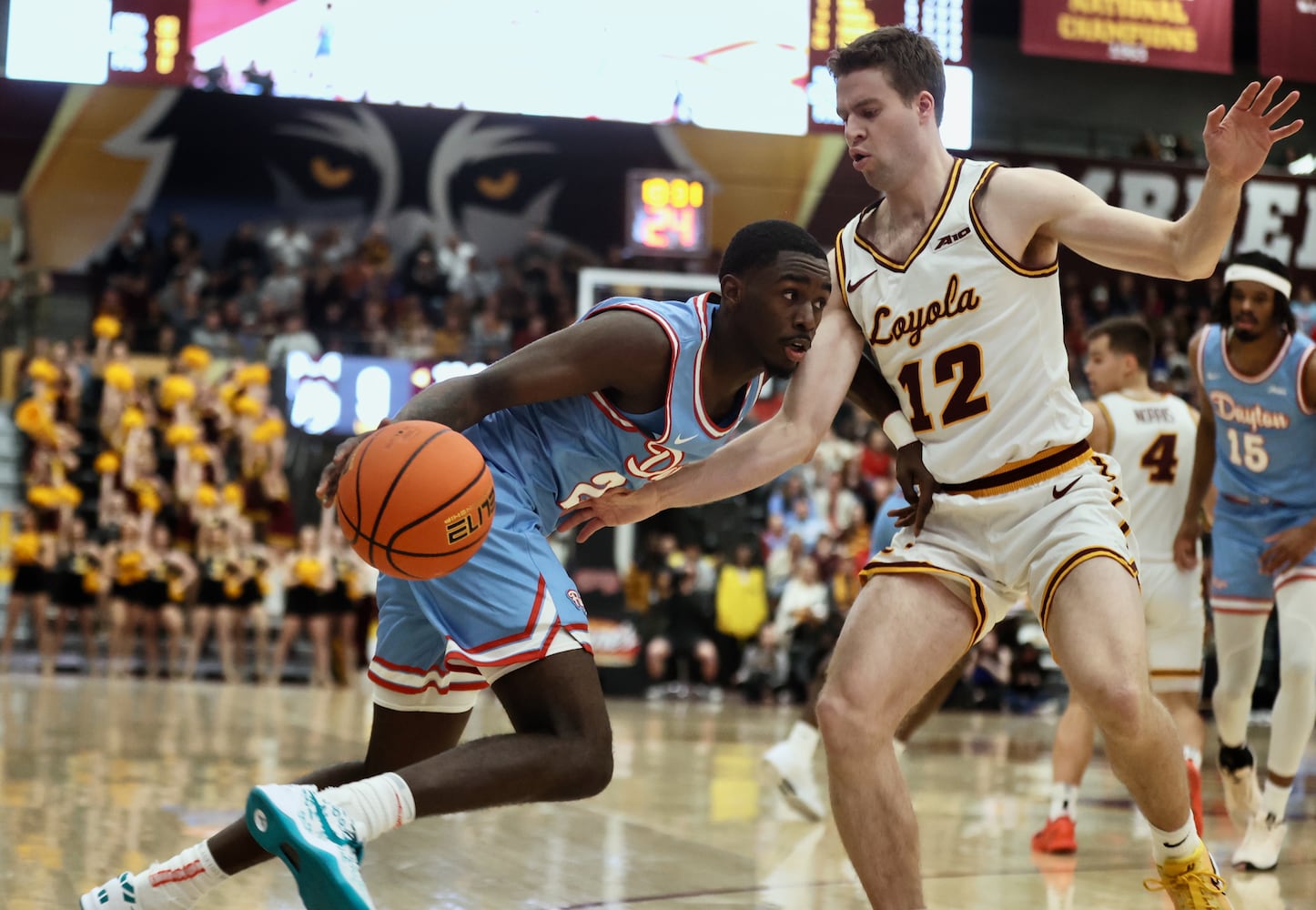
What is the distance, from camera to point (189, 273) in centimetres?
1800

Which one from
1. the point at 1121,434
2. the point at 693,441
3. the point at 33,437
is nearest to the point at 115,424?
the point at 33,437

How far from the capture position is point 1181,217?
3.03m

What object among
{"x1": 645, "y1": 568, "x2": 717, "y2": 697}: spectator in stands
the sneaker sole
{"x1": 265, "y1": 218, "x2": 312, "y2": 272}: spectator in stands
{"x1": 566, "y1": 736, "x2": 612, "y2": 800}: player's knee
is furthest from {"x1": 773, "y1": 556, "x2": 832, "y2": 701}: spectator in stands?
the sneaker sole

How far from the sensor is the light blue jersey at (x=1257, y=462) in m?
5.50

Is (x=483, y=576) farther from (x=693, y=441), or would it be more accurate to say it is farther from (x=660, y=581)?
(x=660, y=581)

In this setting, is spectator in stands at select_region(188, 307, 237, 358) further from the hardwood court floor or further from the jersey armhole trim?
the jersey armhole trim

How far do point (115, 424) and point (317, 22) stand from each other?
5.38 meters

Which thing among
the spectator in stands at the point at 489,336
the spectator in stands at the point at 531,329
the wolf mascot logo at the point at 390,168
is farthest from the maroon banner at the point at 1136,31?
the spectator in stands at the point at 489,336

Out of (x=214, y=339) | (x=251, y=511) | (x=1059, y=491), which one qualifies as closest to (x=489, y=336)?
(x=214, y=339)

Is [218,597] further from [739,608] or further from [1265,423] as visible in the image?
[1265,423]

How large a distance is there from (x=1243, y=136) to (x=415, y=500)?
6.19 feet

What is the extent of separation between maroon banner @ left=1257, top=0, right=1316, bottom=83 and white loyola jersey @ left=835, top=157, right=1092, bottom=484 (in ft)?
46.0

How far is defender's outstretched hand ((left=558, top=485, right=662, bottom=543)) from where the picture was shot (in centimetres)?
364

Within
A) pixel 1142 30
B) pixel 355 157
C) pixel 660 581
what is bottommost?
pixel 660 581
